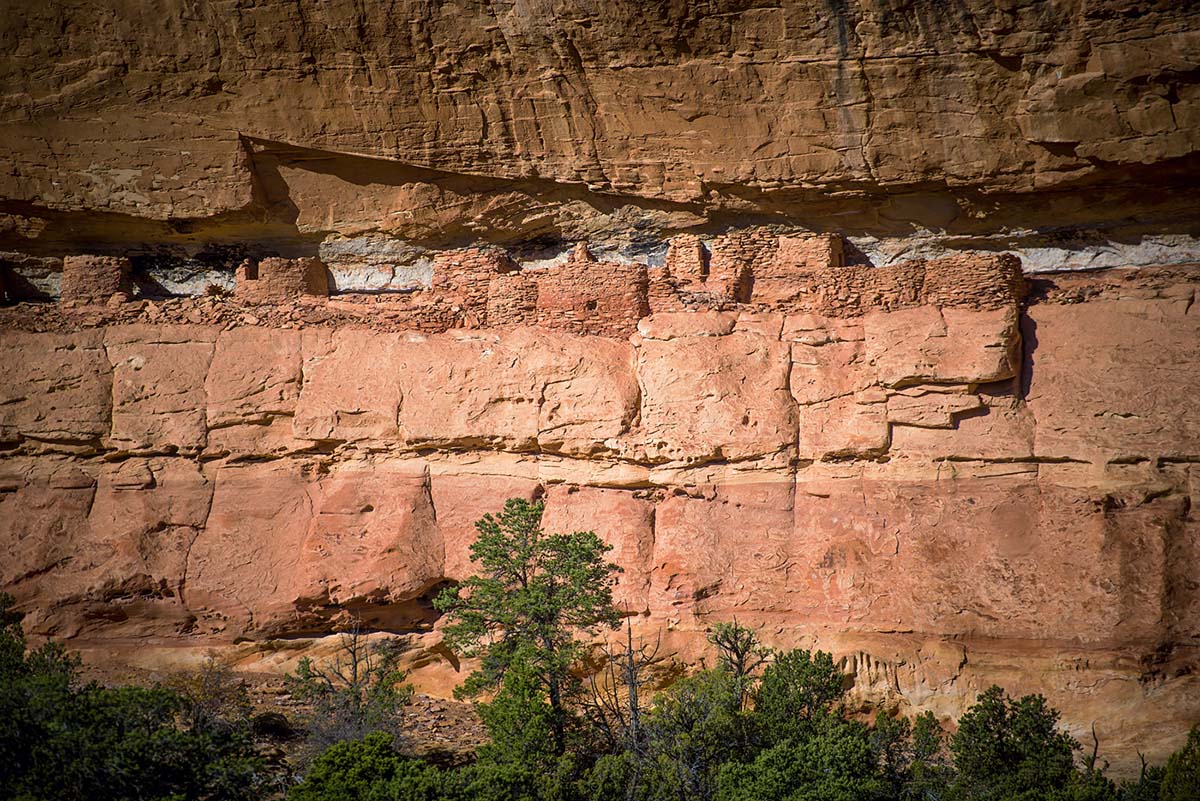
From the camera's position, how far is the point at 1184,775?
1105 cm

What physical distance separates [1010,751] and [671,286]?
731 cm

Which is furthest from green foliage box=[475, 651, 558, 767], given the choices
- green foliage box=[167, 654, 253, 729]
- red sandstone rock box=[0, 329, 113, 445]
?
red sandstone rock box=[0, 329, 113, 445]

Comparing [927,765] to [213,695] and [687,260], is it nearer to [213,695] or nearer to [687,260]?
[687,260]

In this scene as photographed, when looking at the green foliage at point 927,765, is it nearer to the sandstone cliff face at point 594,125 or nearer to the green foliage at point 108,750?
the green foliage at point 108,750

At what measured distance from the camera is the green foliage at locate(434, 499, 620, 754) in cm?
1265

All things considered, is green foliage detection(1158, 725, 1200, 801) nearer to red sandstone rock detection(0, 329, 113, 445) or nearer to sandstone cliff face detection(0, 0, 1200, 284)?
sandstone cliff face detection(0, 0, 1200, 284)

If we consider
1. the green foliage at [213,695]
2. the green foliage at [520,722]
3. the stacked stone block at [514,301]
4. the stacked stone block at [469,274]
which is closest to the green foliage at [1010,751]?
the green foliage at [520,722]

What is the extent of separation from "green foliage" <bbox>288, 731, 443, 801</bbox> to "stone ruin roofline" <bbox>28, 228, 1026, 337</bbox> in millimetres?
6637

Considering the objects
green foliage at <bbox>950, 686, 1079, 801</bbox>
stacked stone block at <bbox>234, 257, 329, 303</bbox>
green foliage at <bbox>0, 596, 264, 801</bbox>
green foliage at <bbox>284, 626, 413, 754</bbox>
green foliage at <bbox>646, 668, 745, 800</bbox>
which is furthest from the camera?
stacked stone block at <bbox>234, 257, 329, 303</bbox>

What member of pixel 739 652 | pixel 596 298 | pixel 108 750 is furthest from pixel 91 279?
pixel 739 652

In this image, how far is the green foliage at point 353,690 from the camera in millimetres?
12758

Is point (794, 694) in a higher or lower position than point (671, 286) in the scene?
lower

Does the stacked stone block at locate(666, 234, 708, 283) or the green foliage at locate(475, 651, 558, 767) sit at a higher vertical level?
the stacked stone block at locate(666, 234, 708, 283)

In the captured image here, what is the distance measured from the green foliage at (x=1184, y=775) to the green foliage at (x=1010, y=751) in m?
0.90
